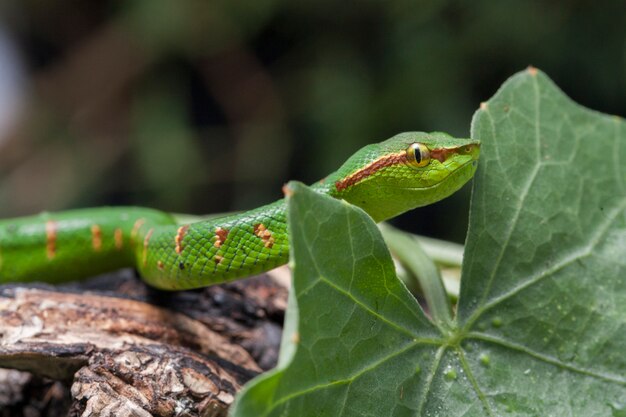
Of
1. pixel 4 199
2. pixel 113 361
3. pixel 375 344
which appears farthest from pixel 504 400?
pixel 4 199

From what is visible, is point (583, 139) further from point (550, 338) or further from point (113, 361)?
point (113, 361)

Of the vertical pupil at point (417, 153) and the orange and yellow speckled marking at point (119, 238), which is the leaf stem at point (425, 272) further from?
the orange and yellow speckled marking at point (119, 238)

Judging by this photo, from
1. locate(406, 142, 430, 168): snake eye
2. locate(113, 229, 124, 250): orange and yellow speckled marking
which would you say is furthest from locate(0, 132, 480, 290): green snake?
locate(113, 229, 124, 250): orange and yellow speckled marking

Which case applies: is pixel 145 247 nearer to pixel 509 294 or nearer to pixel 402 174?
pixel 402 174

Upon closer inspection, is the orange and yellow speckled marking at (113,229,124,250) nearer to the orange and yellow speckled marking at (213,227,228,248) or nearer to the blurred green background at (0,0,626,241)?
the orange and yellow speckled marking at (213,227,228,248)

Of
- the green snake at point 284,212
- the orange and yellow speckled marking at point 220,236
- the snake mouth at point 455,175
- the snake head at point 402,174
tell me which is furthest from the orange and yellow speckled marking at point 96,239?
the snake mouth at point 455,175
